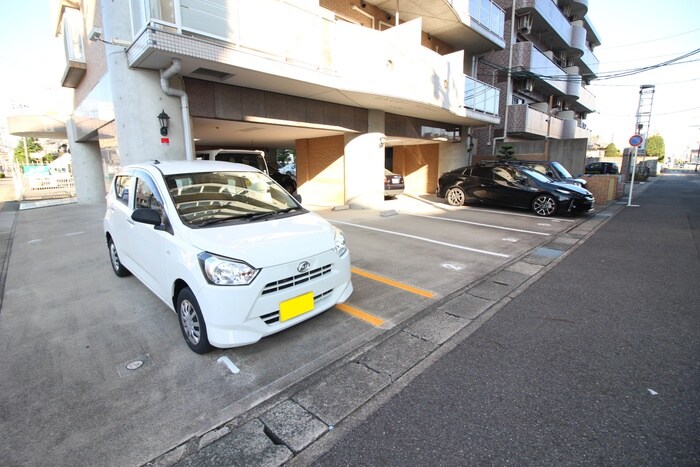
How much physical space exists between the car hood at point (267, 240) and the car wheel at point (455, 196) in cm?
897

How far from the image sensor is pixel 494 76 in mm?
17328

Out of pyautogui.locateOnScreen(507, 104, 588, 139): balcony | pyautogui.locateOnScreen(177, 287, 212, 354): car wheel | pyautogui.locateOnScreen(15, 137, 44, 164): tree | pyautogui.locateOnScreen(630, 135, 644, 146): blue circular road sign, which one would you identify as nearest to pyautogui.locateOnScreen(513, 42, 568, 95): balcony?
pyautogui.locateOnScreen(507, 104, 588, 139): balcony

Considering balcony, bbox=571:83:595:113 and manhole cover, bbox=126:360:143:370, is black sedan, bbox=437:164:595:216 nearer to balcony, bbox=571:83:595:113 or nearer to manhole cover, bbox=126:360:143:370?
manhole cover, bbox=126:360:143:370

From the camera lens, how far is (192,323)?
2912 mm

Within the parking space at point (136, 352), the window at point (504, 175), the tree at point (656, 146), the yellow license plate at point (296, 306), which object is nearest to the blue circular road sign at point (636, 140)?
the window at point (504, 175)

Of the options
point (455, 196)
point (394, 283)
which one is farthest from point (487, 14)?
point (394, 283)

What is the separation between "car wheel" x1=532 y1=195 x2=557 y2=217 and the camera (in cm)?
922

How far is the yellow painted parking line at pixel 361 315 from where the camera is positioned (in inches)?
136

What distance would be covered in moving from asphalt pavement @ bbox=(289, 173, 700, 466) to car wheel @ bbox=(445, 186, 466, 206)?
748 centimetres

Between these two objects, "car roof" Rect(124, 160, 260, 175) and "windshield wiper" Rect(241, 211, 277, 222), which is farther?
"car roof" Rect(124, 160, 260, 175)

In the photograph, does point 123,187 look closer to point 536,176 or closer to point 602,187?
point 536,176

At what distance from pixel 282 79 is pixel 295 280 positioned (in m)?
5.51

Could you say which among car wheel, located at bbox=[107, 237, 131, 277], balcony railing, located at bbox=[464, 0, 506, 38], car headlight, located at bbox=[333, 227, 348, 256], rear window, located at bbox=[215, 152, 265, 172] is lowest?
car wheel, located at bbox=[107, 237, 131, 277]

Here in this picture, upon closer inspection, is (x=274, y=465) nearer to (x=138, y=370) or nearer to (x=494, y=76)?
(x=138, y=370)
